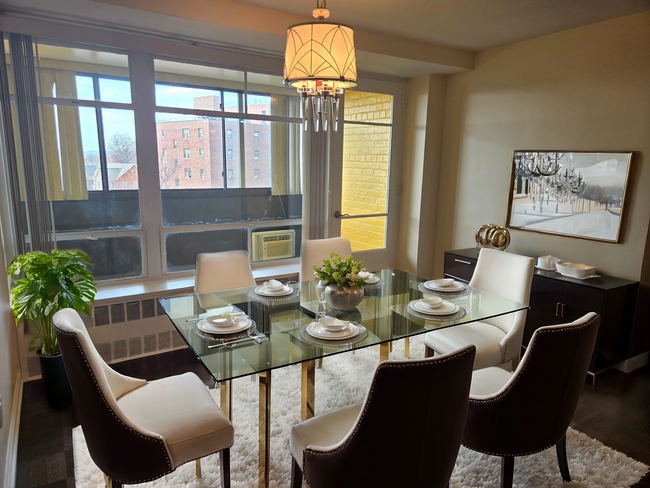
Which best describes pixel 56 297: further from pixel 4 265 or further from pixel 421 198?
pixel 421 198

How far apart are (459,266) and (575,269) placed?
969 mm

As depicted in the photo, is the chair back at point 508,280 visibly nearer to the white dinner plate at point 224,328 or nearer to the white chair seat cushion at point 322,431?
the white chair seat cushion at point 322,431

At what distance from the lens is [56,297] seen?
2.63 meters

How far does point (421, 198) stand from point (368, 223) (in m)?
0.61

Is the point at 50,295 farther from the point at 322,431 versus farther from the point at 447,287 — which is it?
the point at 447,287

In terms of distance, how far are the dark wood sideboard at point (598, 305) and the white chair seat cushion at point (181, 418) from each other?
255 centimetres

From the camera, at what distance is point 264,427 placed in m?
1.91

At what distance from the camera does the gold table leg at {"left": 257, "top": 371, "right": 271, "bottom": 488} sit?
188 centimetres

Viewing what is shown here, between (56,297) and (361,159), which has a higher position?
(361,159)

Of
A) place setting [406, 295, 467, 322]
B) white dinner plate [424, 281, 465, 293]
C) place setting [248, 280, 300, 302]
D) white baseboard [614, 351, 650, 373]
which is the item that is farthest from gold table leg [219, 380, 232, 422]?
white baseboard [614, 351, 650, 373]

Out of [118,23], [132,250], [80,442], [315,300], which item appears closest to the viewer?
[80,442]

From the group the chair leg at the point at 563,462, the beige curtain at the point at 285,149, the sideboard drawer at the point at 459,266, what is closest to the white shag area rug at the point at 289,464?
the chair leg at the point at 563,462

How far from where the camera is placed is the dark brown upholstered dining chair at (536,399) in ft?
5.42

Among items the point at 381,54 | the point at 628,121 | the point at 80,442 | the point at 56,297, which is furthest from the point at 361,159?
the point at 80,442
